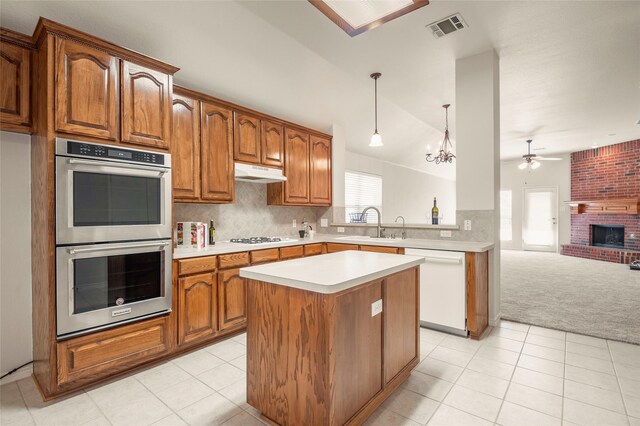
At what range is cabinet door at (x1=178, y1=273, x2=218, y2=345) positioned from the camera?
262cm

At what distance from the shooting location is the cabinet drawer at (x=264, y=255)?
3.26 meters

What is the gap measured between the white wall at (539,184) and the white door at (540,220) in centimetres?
10

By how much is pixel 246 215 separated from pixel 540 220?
349 inches

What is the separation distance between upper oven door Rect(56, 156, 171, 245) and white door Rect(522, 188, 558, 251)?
994 centimetres

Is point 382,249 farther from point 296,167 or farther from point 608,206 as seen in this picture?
point 608,206

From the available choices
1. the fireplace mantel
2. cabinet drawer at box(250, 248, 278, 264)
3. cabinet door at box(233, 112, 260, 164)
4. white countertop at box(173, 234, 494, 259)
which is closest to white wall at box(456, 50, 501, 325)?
white countertop at box(173, 234, 494, 259)

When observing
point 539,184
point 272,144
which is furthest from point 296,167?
Answer: point 539,184

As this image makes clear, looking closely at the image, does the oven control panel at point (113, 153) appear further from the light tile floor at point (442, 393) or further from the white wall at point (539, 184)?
the white wall at point (539, 184)

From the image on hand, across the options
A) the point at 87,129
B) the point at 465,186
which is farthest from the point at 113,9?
the point at 465,186

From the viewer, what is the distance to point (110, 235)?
2152mm

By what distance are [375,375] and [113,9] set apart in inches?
122

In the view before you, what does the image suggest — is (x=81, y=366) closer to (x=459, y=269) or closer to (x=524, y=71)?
(x=459, y=269)

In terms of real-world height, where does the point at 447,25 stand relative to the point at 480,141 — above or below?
above

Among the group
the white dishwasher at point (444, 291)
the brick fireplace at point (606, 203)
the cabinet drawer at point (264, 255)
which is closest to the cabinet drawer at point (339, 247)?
the white dishwasher at point (444, 291)
